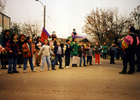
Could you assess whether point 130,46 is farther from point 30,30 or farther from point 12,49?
point 30,30

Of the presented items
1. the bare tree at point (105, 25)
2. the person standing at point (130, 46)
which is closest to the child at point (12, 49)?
the person standing at point (130, 46)

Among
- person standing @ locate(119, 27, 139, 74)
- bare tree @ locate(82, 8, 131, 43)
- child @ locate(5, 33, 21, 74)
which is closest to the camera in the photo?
person standing @ locate(119, 27, 139, 74)

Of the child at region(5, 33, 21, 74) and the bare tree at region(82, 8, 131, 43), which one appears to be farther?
the bare tree at region(82, 8, 131, 43)

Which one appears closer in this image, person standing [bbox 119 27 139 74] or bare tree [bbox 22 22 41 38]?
person standing [bbox 119 27 139 74]

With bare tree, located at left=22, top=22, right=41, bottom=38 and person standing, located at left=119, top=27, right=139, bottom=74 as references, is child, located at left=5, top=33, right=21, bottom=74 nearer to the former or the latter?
person standing, located at left=119, top=27, right=139, bottom=74

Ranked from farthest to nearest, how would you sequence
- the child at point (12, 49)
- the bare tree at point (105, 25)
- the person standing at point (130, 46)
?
the bare tree at point (105, 25) < the child at point (12, 49) < the person standing at point (130, 46)

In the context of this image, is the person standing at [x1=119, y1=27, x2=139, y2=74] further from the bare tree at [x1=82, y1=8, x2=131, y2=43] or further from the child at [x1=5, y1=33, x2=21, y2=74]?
the bare tree at [x1=82, y1=8, x2=131, y2=43]

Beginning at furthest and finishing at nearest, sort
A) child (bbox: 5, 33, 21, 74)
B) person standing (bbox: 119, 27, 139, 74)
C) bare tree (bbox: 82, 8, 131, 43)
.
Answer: bare tree (bbox: 82, 8, 131, 43) < child (bbox: 5, 33, 21, 74) < person standing (bbox: 119, 27, 139, 74)

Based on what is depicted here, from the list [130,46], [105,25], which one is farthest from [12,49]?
[105,25]

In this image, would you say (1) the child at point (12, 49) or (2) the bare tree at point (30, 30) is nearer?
(1) the child at point (12, 49)

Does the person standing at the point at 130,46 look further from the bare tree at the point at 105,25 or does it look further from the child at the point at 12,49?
the bare tree at the point at 105,25

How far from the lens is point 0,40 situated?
8023 mm

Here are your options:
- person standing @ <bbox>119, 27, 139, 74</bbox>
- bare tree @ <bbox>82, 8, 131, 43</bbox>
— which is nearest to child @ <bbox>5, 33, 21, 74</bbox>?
person standing @ <bbox>119, 27, 139, 74</bbox>

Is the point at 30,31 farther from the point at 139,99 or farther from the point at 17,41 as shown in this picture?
the point at 139,99
